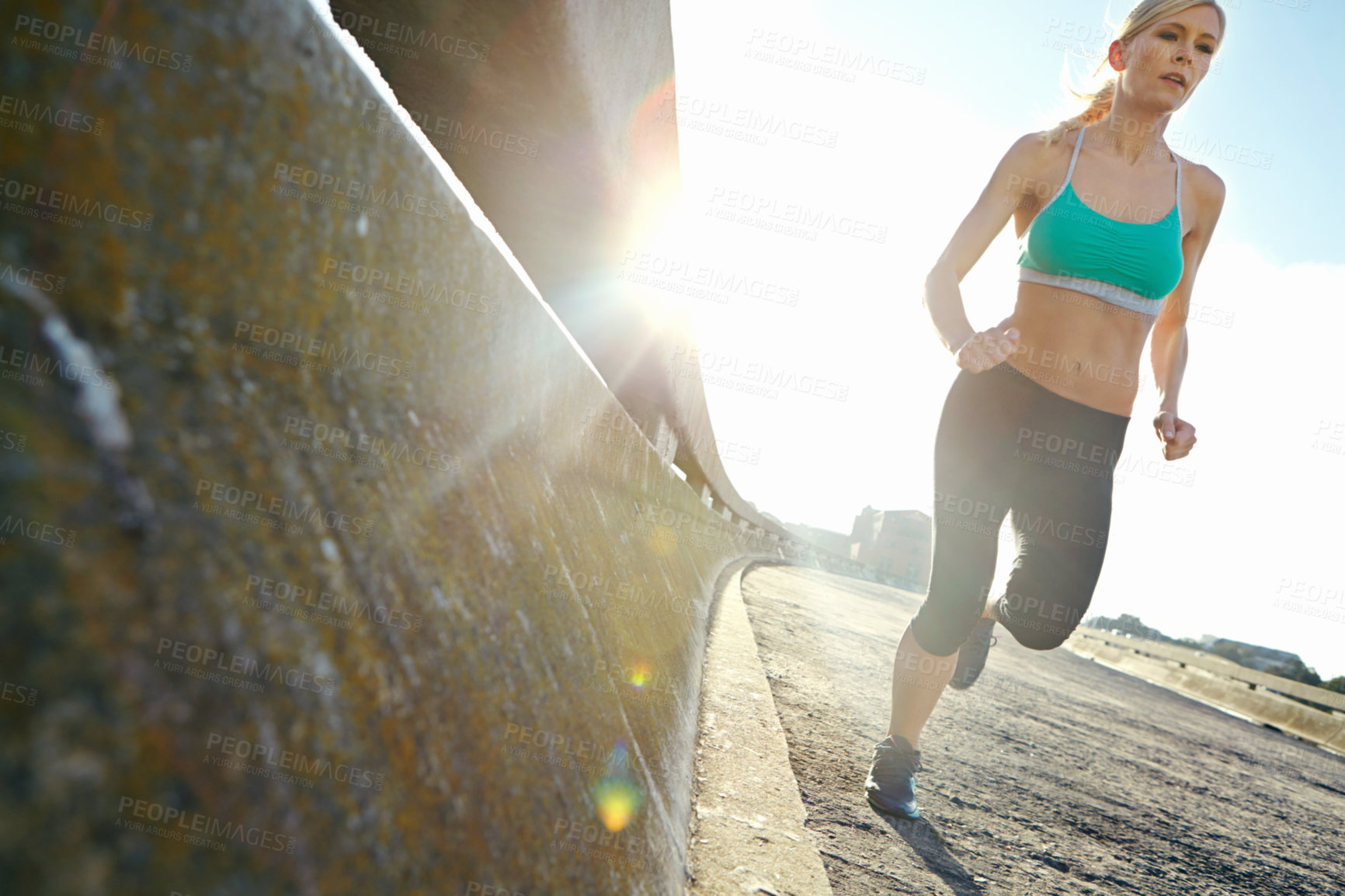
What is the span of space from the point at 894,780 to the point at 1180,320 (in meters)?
2.45

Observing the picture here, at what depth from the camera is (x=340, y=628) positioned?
1.82 feet

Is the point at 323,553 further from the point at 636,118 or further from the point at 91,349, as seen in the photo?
the point at 636,118

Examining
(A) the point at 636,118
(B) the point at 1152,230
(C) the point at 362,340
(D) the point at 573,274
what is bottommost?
(C) the point at 362,340

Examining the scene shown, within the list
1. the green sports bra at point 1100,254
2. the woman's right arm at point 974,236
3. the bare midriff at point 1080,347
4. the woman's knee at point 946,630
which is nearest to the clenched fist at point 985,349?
the woman's right arm at point 974,236

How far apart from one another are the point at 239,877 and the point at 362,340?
1.48ft

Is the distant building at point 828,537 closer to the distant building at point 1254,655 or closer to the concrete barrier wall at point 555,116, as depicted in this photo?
the distant building at point 1254,655

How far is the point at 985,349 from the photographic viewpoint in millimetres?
2367

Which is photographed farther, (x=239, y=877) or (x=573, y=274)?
(x=573, y=274)

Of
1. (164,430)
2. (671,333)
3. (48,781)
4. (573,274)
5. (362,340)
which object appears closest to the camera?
(48,781)

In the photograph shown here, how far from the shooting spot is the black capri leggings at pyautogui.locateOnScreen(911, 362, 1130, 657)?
2.70 m

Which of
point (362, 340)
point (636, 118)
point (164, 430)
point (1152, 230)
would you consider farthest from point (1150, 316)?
point (164, 430)

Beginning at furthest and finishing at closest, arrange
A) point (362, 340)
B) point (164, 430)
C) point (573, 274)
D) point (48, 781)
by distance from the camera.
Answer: point (573, 274) < point (362, 340) < point (164, 430) < point (48, 781)

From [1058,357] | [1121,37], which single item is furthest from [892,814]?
[1121,37]

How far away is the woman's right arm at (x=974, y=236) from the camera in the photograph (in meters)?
2.68
